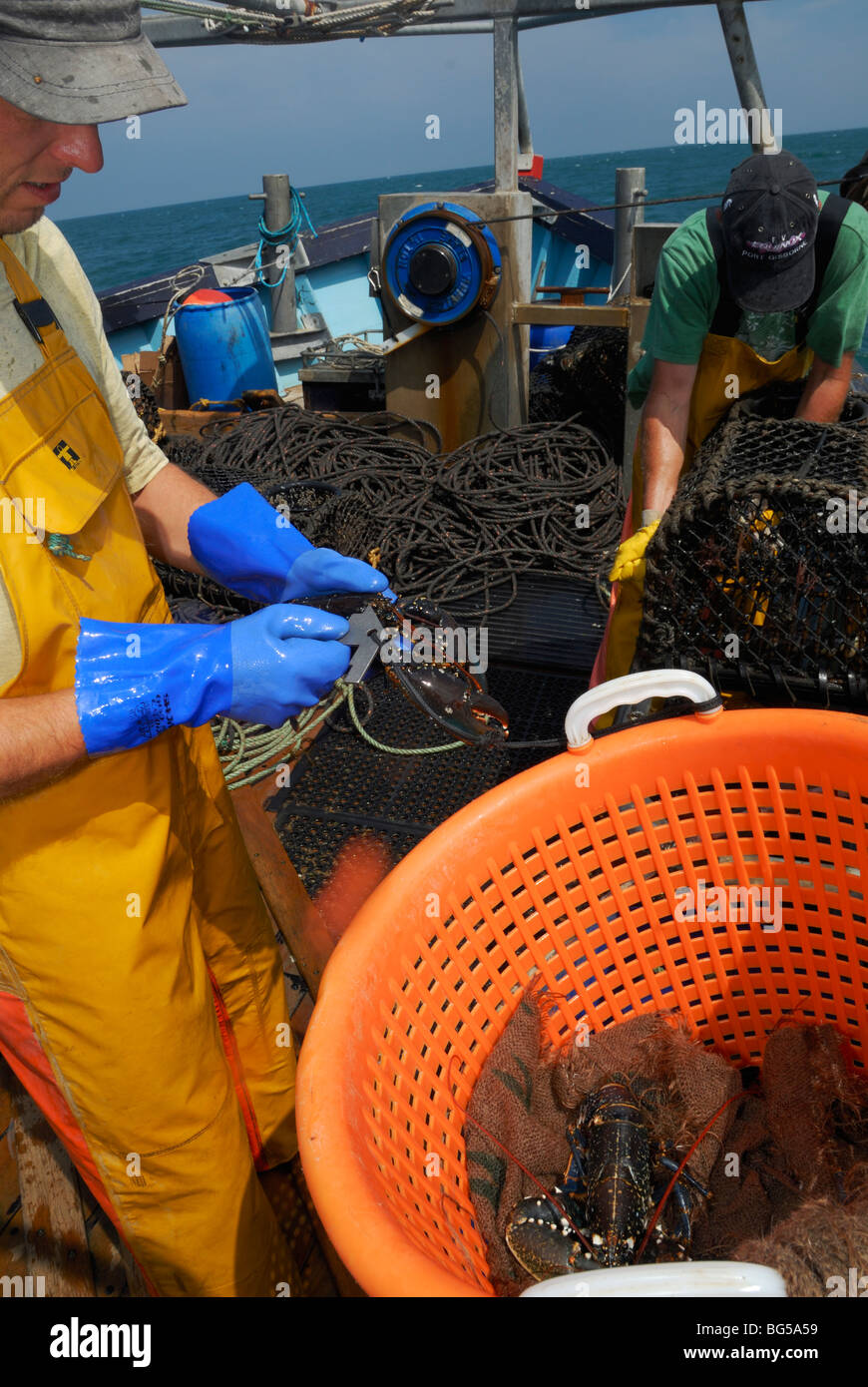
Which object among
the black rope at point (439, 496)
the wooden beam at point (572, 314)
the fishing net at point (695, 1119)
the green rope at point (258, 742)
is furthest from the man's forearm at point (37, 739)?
the wooden beam at point (572, 314)

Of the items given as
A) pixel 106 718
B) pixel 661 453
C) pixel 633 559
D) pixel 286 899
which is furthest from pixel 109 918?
pixel 661 453

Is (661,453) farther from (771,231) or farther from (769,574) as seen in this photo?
(769,574)

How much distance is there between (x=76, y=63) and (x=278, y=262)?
23.4ft

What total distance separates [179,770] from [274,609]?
41 centimetres

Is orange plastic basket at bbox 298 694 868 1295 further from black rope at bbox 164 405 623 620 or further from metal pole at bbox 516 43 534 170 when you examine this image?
metal pole at bbox 516 43 534 170

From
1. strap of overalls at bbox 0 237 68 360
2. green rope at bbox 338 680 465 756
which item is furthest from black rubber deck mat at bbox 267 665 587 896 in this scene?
strap of overalls at bbox 0 237 68 360

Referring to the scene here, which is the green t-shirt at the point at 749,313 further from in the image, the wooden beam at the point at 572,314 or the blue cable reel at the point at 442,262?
the blue cable reel at the point at 442,262

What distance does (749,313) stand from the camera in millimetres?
2463

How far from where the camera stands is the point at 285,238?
772 cm

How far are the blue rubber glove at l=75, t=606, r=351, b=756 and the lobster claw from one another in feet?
1.25

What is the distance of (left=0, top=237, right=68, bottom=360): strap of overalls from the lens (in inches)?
53.9

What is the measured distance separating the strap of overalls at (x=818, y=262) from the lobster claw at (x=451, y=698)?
136 centimetres

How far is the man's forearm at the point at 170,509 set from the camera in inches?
73.7

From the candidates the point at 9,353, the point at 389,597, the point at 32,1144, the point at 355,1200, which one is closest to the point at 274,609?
the point at 389,597
